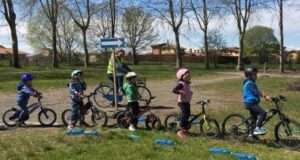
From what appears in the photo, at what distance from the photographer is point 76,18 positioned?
53.5 meters

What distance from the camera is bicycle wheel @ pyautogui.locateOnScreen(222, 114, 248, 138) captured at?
11.2m

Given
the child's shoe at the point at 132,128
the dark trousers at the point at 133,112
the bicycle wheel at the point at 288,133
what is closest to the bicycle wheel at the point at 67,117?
the dark trousers at the point at 133,112

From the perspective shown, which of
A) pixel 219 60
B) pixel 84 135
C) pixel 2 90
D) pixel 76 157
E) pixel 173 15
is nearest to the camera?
pixel 76 157

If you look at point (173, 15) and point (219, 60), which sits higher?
point (173, 15)

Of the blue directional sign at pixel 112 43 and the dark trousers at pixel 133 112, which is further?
the blue directional sign at pixel 112 43

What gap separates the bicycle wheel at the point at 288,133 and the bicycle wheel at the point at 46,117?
4801 millimetres

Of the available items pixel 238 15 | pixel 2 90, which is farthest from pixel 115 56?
pixel 238 15

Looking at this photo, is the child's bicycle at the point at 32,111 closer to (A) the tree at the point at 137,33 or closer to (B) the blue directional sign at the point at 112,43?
(B) the blue directional sign at the point at 112,43

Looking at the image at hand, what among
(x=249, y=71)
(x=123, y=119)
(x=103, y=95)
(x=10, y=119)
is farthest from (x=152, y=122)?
(x=103, y=95)

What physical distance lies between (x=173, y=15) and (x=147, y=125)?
3977 centimetres

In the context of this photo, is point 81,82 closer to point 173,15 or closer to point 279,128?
point 279,128

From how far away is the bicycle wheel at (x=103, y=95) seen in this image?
1619cm

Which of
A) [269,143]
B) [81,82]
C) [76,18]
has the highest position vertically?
[76,18]

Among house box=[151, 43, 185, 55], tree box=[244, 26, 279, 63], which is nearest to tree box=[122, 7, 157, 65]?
house box=[151, 43, 185, 55]
